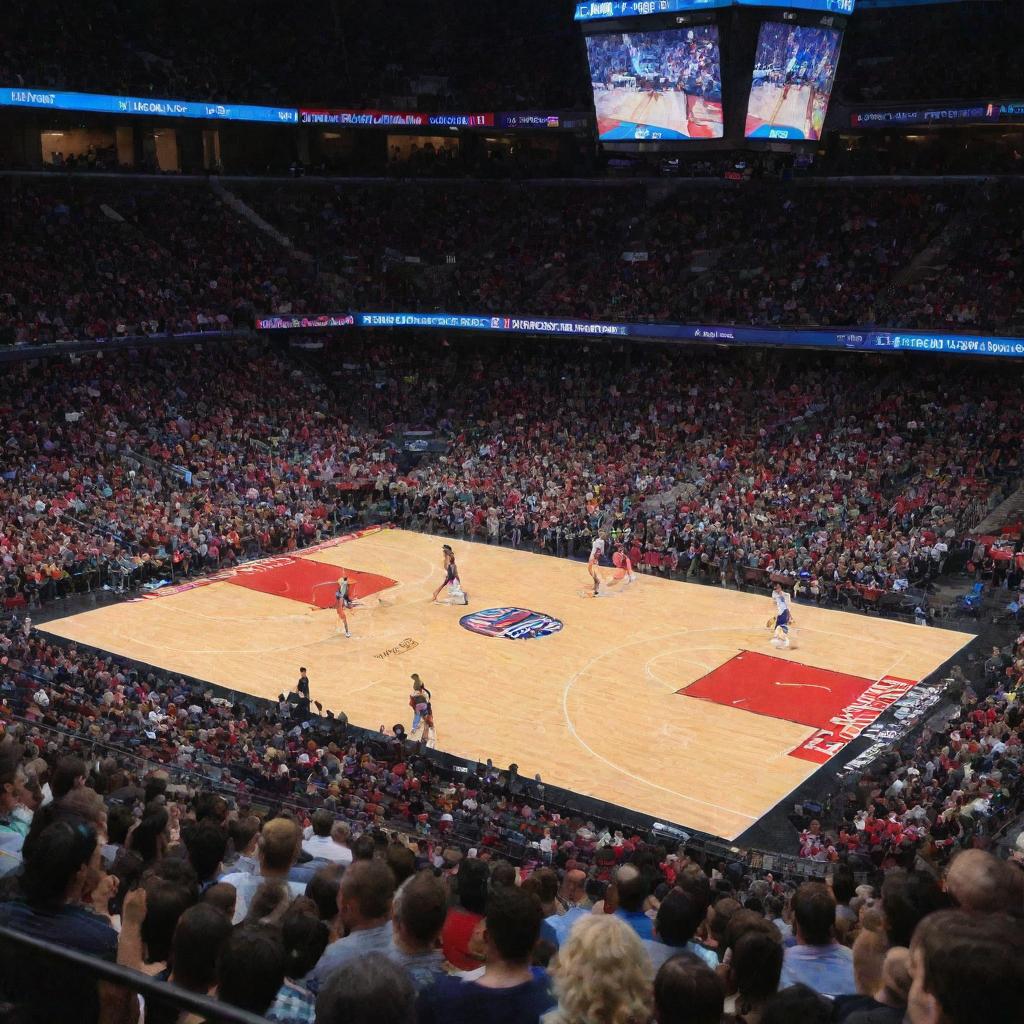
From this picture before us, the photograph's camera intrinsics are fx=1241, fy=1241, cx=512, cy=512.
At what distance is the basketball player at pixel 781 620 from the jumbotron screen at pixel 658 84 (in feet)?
39.4

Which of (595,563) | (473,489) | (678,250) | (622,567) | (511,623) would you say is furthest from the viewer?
(678,250)

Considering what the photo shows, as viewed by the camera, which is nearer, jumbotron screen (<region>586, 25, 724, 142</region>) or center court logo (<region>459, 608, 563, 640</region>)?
center court logo (<region>459, 608, 563, 640</region>)

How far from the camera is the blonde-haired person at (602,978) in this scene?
3.90 meters

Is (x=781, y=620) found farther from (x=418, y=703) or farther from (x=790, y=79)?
(x=790, y=79)

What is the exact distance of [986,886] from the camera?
4.71 m

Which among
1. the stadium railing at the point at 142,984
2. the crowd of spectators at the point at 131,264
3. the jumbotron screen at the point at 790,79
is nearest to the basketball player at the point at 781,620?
the jumbotron screen at the point at 790,79

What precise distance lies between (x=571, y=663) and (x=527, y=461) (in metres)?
13.5

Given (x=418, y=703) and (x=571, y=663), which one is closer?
(x=418, y=703)

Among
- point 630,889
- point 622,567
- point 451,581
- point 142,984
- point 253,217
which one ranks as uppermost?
point 253,217

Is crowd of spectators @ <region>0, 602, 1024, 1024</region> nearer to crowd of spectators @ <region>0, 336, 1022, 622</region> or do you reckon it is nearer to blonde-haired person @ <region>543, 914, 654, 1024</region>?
blonde-haired person @ <region>543, 914, 654, 1024</region>

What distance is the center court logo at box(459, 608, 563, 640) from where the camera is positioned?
86.6 ft

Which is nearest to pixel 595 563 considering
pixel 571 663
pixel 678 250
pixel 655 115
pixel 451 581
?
pixel 451 581

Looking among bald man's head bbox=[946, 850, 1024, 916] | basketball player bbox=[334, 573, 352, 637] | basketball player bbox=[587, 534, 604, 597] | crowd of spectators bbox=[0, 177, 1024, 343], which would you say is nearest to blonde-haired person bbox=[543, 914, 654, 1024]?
bald man's head bbox=[946, 850, 1024, 916]

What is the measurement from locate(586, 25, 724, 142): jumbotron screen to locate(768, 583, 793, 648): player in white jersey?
1201cm
